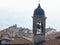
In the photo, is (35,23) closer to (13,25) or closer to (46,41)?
(46,41)

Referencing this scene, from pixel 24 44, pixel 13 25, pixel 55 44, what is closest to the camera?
pixel 55 44

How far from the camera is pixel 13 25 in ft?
160

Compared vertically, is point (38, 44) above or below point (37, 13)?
below

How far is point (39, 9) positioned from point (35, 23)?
2.88ft

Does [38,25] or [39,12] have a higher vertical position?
[39,12]

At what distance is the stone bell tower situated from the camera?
20.3 m

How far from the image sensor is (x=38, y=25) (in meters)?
20.5

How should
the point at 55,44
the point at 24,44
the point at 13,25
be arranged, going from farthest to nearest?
the point at 13,25
the point at 24,44
the point at 55,44

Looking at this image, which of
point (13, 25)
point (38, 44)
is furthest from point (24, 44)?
point (13, 25)

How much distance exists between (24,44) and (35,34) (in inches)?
67.9

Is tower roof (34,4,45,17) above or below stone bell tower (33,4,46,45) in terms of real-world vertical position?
above

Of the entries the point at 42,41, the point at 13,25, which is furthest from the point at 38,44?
the point at 13,25

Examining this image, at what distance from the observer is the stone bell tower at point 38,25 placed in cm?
2027

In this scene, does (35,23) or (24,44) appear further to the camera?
(24,44)
